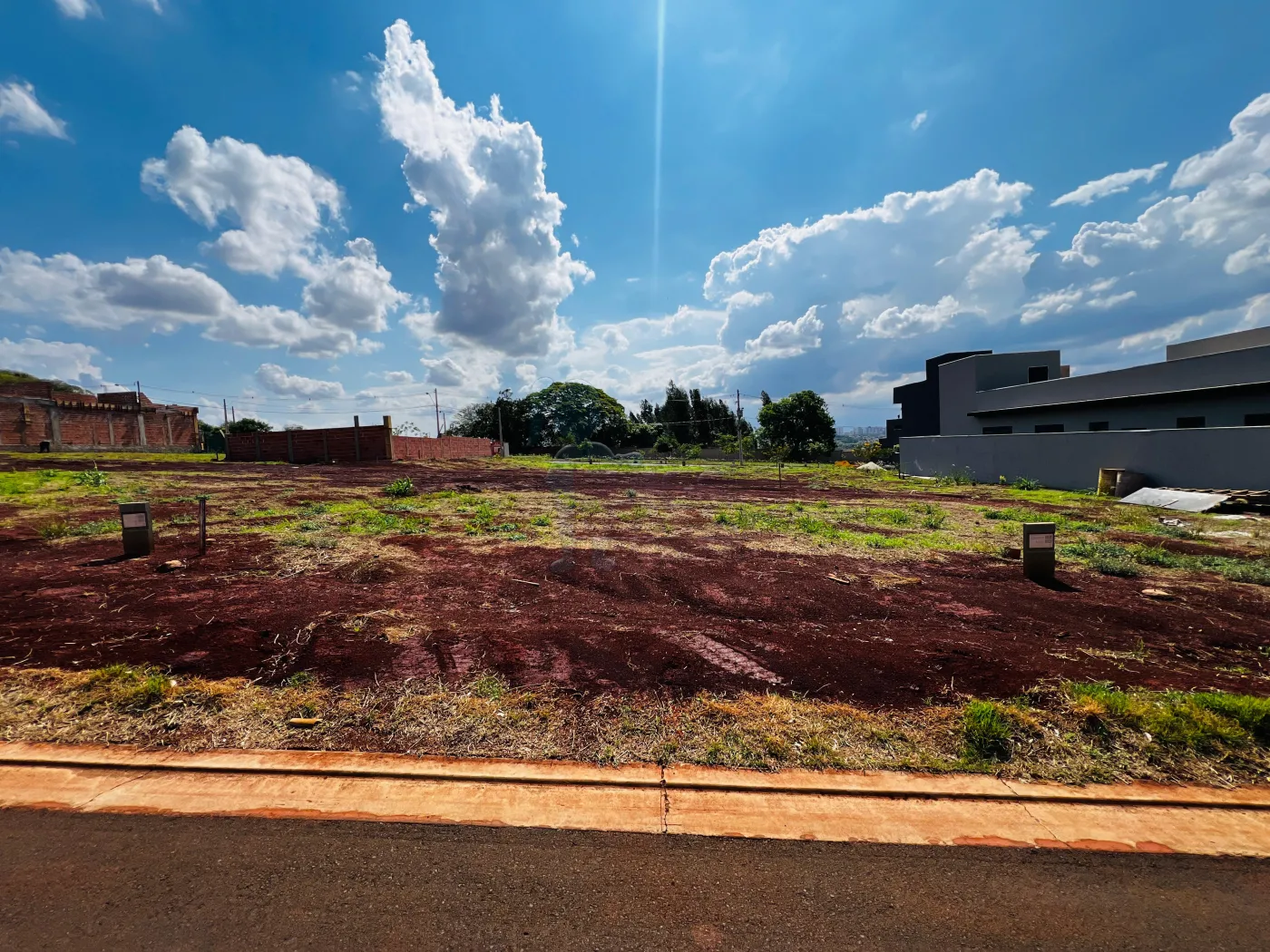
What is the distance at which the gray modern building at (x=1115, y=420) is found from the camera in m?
15.3

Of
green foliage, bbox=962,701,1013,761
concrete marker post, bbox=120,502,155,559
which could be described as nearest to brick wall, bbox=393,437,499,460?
concrete marker post, bbox=120,502,155,559

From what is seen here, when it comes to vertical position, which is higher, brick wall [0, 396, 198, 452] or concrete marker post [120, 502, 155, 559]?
brick wall [0, 396, 198, 452]

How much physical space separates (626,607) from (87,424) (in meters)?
53.2

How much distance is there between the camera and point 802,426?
50188mm

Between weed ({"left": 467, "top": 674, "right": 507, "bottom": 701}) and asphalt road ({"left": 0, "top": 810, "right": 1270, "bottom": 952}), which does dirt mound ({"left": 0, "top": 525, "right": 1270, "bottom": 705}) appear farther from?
asphalt road ({"left": 0, "top": 810, "right": 1270, "bottom": 952})

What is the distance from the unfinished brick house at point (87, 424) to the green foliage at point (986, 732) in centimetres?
4937

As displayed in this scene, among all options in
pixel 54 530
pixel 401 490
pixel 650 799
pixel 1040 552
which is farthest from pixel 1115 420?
pixel 54 530

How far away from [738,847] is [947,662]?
113 inches

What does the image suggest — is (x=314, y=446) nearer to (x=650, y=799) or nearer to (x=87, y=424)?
(x=87, y=424)

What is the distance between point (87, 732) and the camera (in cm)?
319

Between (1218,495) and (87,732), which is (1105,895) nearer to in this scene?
(87,732)

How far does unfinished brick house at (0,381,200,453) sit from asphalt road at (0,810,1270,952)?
46.6 metres

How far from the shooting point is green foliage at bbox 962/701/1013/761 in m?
3.04

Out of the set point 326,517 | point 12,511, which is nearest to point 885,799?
point 326,517
